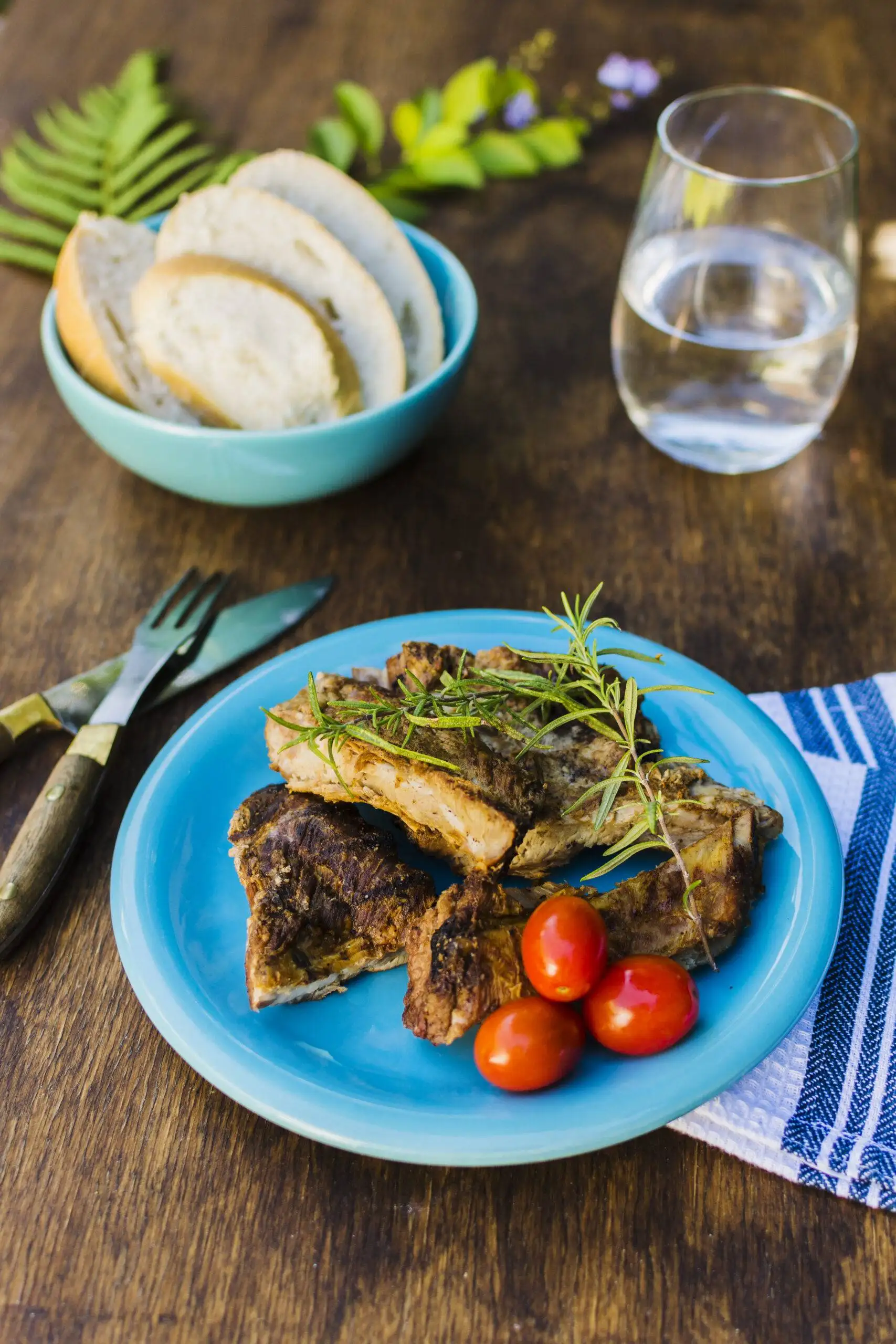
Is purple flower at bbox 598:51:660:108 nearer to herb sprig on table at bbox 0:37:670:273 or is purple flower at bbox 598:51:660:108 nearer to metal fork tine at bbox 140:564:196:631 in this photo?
herb sprig on table at bbox 0:37:670:273

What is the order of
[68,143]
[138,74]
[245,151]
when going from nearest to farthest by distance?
[68,143] → [245,151] → [138,74]

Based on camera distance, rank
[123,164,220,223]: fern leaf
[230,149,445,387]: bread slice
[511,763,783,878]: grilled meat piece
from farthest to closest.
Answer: [123,164,220,223]: fern leaf
[230,149,445,387]: bread slice
[511,763,783,878]: grilled meat piece

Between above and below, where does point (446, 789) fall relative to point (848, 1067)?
above

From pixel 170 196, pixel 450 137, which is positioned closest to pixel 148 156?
pixel 170 196

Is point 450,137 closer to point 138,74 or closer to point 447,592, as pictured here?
point 138,74

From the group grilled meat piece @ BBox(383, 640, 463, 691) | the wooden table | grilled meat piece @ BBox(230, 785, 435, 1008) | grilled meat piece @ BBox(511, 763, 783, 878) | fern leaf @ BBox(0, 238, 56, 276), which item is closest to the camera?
the wooden table

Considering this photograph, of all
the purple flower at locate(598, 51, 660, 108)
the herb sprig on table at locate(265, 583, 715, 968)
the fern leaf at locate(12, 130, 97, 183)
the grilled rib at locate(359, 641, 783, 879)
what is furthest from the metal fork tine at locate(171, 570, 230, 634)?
the purple flower at locate(598, 51, 660, 108)

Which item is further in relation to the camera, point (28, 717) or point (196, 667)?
point (196, 667)
